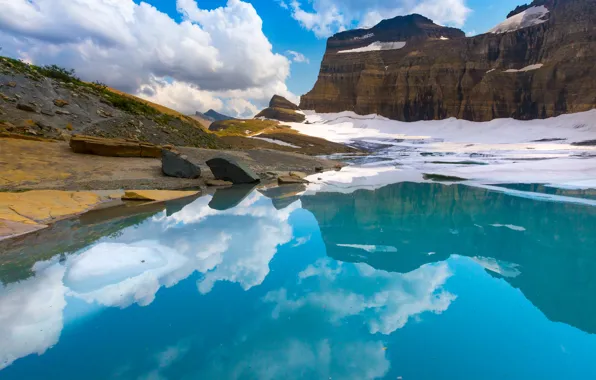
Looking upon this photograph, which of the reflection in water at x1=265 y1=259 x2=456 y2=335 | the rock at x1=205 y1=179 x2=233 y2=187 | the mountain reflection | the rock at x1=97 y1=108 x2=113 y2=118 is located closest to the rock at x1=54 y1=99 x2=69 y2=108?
the rock at x1=97 y1=108 x2=113 y2=118

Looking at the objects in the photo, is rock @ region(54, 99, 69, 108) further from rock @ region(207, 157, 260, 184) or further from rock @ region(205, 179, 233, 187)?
rock @ region(205, 179, 233, 187)

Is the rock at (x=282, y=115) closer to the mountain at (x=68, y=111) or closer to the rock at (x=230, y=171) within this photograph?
the mountain at (x=68, y=111)

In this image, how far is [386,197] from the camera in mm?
12570

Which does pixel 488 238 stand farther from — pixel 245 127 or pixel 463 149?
pixel 245 127

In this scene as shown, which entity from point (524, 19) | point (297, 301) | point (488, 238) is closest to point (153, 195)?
point (297, 301)

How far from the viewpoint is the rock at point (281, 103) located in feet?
340

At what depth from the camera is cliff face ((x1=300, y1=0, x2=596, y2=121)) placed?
63312 millimetres

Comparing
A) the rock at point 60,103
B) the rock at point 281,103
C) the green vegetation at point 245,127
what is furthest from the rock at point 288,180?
the rock at point 281,103

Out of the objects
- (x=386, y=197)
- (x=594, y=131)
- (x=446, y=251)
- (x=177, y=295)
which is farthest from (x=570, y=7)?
(x=177, y=295)

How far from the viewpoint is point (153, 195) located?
10820 mm

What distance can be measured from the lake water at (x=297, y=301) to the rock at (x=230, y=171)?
689 cm

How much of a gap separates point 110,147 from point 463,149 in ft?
153

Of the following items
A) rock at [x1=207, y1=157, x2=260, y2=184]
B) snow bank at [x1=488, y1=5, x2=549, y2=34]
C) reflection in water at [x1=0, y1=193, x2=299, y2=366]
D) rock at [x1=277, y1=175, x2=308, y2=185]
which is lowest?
reflection in water at [x1=0, y1=193, x2=299, y2=366]

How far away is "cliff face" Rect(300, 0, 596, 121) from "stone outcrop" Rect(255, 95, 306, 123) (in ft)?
16.7
